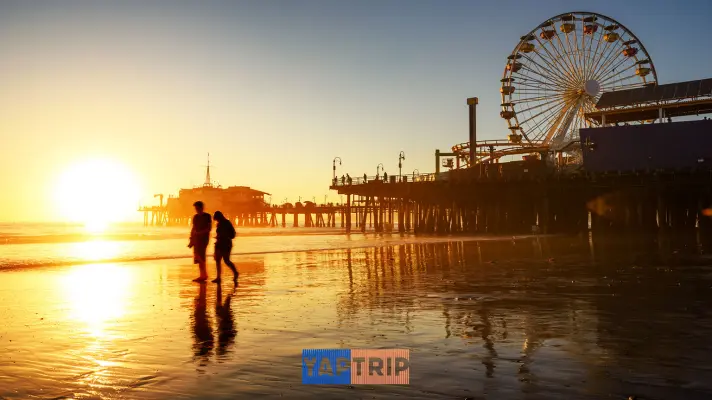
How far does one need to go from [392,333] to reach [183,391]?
3137 millimetres

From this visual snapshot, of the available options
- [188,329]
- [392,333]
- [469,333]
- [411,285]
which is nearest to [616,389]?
[469,333]

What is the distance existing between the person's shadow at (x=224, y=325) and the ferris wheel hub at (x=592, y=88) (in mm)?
53314

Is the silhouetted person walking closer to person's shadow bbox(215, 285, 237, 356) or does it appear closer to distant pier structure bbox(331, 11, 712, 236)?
person's shadow bbox(215, 285, 237, 356)

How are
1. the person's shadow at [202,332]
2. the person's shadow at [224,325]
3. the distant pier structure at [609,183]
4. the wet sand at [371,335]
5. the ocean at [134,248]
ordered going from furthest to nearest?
the distant pier structure at [609,183] → the ocean at [134,248] → the person's shadow at [224,325] → the person's shadow at [202,332] → the wet sand at [371,335]

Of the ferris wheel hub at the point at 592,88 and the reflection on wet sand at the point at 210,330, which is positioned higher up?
the ferris wheel hub at the point at 592,88

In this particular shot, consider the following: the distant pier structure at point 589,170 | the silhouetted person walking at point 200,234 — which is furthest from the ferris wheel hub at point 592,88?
the silhouetted person walking at point 200,234

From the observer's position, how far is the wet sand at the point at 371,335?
16.0 ft

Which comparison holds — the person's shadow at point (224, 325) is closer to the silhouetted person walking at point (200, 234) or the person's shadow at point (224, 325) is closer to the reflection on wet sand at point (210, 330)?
→ the reflection on wet sand at point (210, 330)

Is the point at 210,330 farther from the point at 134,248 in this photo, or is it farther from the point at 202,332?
the point at 134,248

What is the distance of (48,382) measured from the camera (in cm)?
512

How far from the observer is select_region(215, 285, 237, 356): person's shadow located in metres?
6.64

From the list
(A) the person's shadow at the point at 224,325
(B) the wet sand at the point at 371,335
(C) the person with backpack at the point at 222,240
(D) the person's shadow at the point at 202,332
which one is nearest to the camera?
(B) the wet sand at the point at 371,335

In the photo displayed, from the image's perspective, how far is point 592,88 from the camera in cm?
5712

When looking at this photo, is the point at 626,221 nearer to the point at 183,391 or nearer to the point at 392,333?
the point at 392,333
